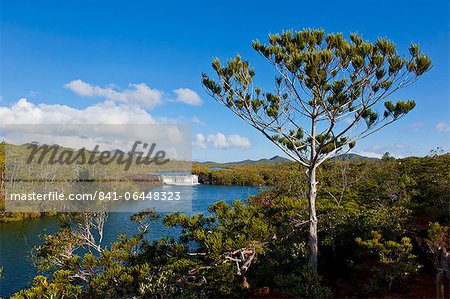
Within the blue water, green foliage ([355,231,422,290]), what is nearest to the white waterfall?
the blue water

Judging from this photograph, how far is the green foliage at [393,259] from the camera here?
8461 millimetres

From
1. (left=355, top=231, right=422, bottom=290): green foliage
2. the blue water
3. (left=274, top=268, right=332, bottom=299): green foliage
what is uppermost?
(left=355, top=231, right=422, bottom=290): green foliage

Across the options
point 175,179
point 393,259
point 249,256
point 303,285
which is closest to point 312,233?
point 303,285

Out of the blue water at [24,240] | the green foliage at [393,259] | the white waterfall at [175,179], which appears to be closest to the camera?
the green foliage at [393,259]

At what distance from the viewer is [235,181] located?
73.9 metres

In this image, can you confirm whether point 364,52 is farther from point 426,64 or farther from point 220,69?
point 220,69

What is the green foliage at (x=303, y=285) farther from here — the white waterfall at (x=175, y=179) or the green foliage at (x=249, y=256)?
the white waterfall at (x=175, y=179)

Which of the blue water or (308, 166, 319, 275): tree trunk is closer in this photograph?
(308, 166, 319, 275): tree trunk

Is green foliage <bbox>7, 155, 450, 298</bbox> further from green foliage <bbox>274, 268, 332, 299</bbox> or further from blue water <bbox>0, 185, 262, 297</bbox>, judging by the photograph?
blue water <bbox>0, 185, 262, 297</bbox>

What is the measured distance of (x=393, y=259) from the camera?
9078mm

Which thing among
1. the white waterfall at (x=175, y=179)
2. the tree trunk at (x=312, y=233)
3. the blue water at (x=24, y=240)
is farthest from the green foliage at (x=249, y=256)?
the white waterfall at (x=175, y=179)

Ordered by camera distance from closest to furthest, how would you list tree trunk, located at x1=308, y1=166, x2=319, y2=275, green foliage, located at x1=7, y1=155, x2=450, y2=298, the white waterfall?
green foliage, located at x1=7, y1=155, x2=450, y2=298 < tree trunk, located at x1=308, y1=166, x2=319, y2=275 < the white waterfall

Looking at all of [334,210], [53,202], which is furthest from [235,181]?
[334,210]

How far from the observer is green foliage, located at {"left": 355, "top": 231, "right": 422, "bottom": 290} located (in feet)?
27.8
